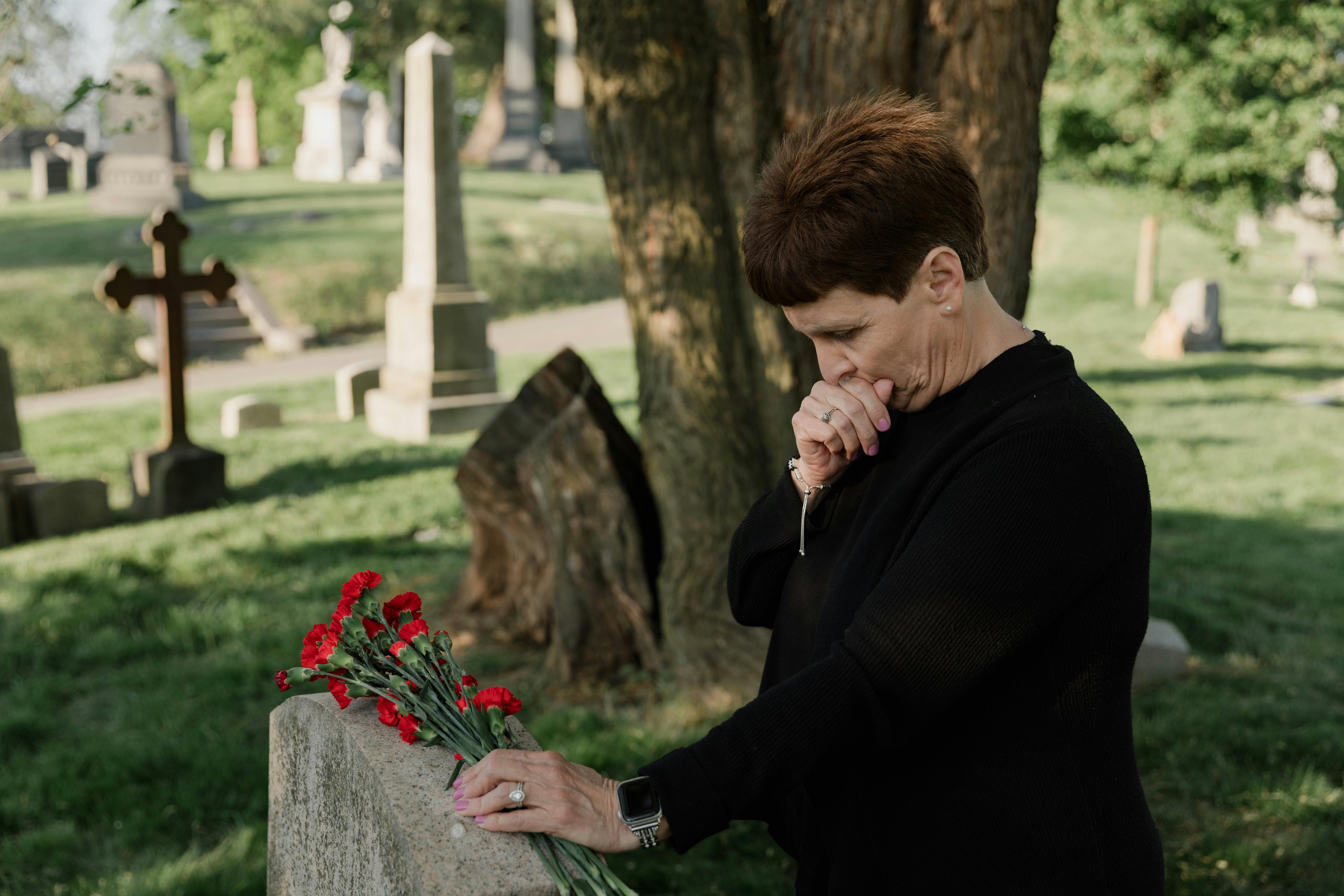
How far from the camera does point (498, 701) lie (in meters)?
1.90

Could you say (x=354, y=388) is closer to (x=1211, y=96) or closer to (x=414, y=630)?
(x=1211, y=96)

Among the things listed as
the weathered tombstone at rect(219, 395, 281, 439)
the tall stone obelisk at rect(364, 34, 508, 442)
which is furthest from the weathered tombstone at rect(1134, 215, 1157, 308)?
the weathered tombstone at rect(219, 395, 281, 439)

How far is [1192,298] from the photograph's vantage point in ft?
53.2

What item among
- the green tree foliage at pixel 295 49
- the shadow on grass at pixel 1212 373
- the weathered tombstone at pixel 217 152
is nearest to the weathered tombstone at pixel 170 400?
the green tree foliage at pixel 295 49

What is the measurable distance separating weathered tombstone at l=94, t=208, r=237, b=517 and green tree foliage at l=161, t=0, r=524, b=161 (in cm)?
379

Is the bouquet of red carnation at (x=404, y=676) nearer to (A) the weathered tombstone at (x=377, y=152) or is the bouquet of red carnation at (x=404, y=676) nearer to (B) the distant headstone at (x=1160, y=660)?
(B) the distant headstone at (x=1160, y=660)

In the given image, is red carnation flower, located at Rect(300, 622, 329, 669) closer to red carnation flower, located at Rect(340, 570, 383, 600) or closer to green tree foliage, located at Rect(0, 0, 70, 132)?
red carnation flower, located at Rect(340, 570, 383, 600)

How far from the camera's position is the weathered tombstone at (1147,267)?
62.6 ft

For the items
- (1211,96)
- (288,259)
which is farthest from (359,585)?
(288,259)

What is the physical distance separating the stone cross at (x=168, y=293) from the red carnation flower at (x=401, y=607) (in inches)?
276

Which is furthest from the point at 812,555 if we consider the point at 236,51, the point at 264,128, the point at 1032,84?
the point at 264,128

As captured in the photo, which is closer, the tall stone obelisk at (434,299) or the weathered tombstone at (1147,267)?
the tall stone obelisk at (434,299)

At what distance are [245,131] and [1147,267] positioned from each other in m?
31.9

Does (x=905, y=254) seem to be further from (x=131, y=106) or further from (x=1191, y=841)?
(x=131, y=106)
